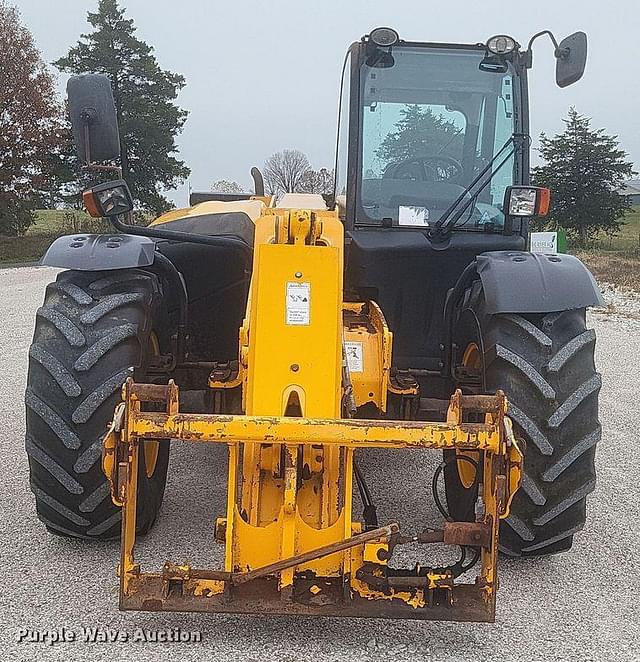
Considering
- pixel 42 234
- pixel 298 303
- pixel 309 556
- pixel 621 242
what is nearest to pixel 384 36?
pixel 298 303

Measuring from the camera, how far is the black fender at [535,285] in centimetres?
367

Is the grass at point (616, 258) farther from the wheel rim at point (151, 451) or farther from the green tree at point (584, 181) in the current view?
the wheel rim at point (151, 451)

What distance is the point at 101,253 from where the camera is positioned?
3953 mm

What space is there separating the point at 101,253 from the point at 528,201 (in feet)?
7.08

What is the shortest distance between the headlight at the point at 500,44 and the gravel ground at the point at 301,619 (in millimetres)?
2548

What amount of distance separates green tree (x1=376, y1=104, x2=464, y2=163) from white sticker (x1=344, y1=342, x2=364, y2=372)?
1.38 m

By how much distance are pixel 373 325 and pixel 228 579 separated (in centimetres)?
162

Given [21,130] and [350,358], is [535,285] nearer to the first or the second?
[350,358]

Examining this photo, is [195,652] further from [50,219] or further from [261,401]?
[50,219]

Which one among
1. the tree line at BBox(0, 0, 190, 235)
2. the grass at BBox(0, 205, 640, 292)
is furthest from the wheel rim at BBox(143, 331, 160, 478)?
the tree line at BBox(0, 0, 190, 235)

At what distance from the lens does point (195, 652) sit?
3053 mm

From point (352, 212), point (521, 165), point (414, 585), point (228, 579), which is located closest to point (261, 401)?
point (228, 579)

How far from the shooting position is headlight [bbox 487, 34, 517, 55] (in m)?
4.69

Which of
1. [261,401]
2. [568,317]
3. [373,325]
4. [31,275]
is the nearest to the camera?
[261,401]
